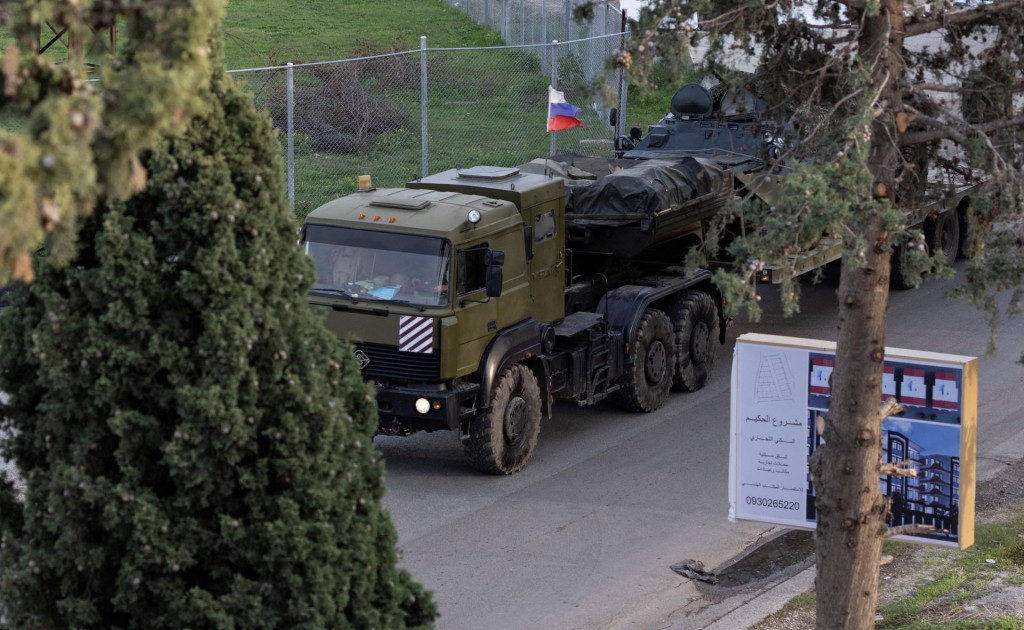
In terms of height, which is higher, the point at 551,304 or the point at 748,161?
the point at 748,161

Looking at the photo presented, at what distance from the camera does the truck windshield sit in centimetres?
1078

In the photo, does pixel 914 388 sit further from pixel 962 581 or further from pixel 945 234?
pixel 945 234

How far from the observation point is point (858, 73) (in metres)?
6.32


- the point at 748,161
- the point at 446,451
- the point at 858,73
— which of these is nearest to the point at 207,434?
the point at 858,73

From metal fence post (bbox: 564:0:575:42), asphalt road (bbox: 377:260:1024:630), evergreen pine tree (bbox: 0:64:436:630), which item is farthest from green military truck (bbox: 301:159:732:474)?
metal fence post (bbox: 564:0:575:42)

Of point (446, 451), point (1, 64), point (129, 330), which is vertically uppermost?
point (1, 64)

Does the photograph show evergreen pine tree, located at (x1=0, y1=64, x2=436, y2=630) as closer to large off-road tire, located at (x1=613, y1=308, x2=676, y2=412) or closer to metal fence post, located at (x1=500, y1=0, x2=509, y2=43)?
large off-road tire, located at (x1=613, y1=308, x2=676, y2=412)

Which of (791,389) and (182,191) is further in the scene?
(791,389)

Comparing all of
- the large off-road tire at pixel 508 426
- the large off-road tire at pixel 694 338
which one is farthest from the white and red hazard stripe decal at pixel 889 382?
the large off-road tire at pixel 694 338

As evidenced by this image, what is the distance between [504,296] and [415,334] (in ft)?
3.55

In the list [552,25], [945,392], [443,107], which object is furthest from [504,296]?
[552,25]

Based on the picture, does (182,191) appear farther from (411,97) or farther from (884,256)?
(411,97)

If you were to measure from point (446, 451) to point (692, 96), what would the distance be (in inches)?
254

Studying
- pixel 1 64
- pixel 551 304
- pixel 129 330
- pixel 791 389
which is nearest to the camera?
pixel 1 64
